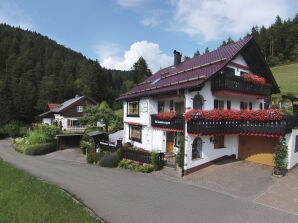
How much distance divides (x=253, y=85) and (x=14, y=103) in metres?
62.4

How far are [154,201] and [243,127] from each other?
10026 mm

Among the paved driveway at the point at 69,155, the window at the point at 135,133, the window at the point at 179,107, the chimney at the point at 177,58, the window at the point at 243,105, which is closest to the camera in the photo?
the window at the point at 179,107

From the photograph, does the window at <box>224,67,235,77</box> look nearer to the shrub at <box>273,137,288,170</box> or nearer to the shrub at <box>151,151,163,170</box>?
the shrub at <box>273,137,288,170</box>

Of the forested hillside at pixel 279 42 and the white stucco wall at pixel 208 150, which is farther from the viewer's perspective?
the forested hillside at pixel 279 42

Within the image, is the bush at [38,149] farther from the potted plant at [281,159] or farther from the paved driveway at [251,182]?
the potted plant at [281,159]

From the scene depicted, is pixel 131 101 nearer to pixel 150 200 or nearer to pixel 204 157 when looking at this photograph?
pixel 204 157

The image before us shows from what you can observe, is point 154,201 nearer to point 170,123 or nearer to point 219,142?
point 170,123

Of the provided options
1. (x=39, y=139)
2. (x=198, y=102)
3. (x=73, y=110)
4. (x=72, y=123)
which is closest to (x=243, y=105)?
(x=198, y=102)

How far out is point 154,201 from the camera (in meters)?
13.0

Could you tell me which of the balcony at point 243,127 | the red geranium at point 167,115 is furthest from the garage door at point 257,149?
the red geranium at point 167,115

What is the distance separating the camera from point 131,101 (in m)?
27.9

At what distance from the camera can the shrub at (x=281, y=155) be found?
16875mm

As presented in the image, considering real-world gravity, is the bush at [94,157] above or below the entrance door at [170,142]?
below

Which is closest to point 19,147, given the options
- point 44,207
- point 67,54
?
point 44,207
